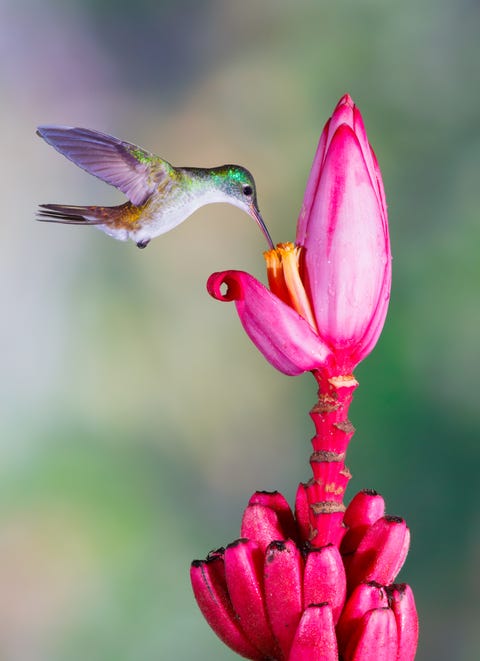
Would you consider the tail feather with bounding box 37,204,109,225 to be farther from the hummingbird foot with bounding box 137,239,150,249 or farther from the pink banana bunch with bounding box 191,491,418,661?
the pink banana bunch with bounding box 191,491,418,661

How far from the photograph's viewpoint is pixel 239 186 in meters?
0.61

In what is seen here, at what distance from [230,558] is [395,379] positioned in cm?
80

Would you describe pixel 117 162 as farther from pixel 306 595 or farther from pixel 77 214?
pixel 306 595

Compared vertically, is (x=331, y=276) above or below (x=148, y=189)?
below

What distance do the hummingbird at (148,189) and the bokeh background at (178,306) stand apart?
648mm

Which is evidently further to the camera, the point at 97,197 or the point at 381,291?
the point at 97,197

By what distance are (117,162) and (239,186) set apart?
0.28ft

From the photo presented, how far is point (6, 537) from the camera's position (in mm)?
1272

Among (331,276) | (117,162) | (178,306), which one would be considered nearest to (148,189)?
(117,162)

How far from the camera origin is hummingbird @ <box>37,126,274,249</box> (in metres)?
0.61

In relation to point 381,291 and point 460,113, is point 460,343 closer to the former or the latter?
point 460,113

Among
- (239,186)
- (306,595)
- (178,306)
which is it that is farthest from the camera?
(178,306)

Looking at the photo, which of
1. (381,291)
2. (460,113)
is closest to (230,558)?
(381,291)

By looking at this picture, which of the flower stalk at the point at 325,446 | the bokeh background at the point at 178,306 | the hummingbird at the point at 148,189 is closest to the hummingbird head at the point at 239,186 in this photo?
the hummingbird at the point at 148,189
